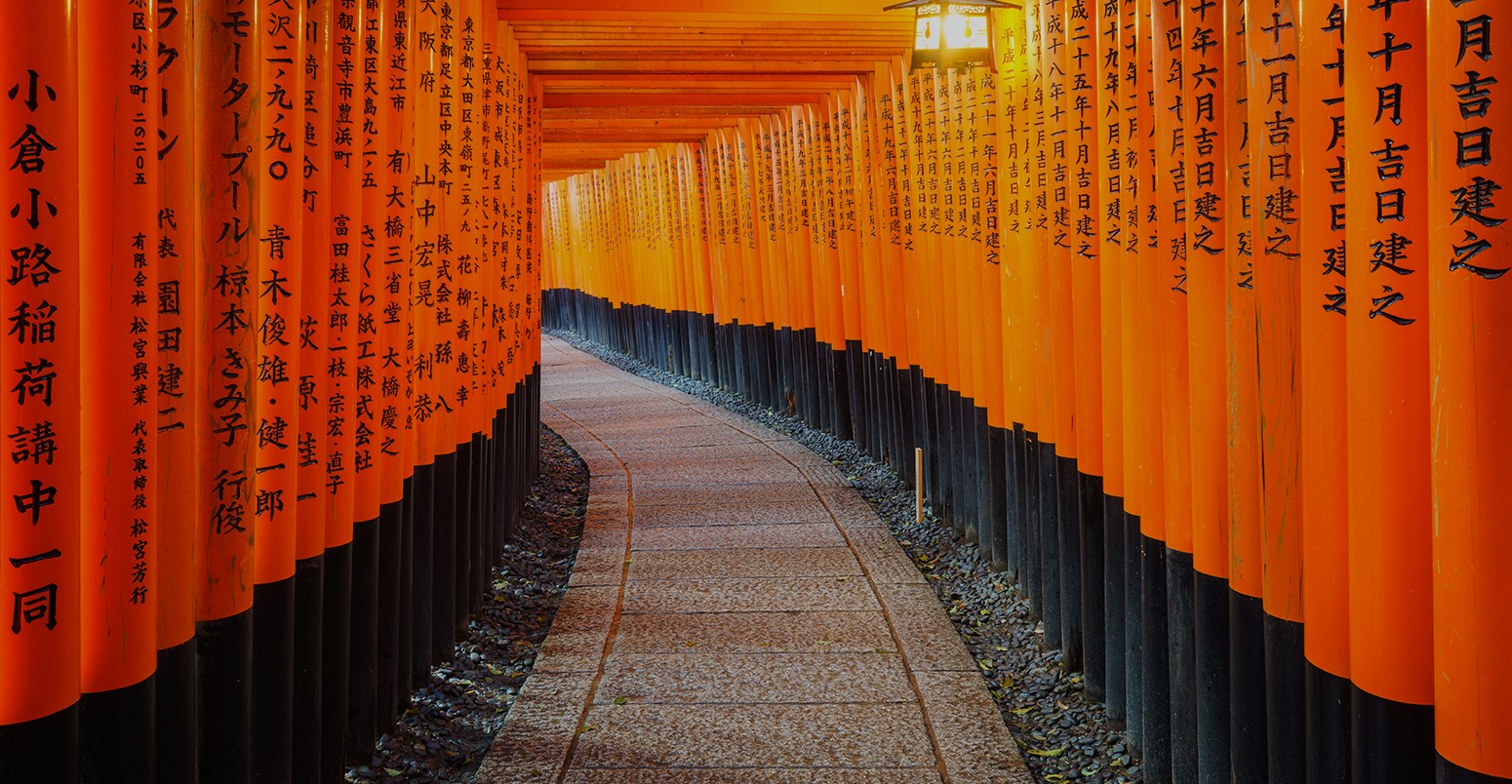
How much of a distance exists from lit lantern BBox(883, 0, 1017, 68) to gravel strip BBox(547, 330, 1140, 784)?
287 cm

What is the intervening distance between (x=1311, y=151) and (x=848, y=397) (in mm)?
9884

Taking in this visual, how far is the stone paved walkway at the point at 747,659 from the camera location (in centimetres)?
480

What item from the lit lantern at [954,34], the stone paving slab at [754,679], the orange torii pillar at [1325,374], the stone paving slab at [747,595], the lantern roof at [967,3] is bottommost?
the stone paving slab at [754,679]

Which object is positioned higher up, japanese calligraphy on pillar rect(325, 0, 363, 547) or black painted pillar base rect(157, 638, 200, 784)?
japanese calligraphy on pillar rect(325, 0, 363, 547)

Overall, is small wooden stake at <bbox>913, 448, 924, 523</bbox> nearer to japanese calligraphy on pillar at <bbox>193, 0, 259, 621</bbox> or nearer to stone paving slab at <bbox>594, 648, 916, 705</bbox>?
stone paving slab at <bbox>594, 648, 916, 705</bbox>

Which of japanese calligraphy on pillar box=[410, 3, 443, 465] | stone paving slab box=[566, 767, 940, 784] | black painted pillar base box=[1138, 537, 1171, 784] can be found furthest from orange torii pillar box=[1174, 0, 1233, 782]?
japanese calligraphy on pillar box=[410, 3, 443, 465]

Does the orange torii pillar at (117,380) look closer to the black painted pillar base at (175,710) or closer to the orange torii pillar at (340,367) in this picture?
the black painted pillar base at (175,710)

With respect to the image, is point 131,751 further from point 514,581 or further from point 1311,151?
point 514,581

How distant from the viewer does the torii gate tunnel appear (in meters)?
2.37

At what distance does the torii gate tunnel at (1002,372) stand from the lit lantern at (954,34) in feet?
0.84

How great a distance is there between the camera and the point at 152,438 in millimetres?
2750

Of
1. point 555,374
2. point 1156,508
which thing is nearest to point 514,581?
point 1156,508

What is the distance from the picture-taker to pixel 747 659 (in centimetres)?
601

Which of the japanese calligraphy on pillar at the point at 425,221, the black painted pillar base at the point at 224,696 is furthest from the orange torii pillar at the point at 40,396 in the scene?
the japanese calligraphy on pillar at the point at 425,221
